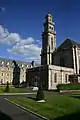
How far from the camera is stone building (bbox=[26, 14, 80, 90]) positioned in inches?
2073

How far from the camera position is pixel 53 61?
69875 mm

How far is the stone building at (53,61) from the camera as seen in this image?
52656 mm

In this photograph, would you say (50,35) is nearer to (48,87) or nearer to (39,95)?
(48,87)

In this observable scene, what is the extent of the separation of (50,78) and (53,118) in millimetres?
38442

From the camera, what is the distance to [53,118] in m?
13.6

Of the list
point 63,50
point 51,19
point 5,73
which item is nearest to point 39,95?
point 63,50

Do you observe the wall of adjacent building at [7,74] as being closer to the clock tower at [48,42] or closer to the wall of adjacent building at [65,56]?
the clock tower at [48,42]

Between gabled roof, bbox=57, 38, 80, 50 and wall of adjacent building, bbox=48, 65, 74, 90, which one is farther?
gabled roof, bbox=57, 38, 80, 50

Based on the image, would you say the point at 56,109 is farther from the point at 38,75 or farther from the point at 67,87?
the point at 38,75

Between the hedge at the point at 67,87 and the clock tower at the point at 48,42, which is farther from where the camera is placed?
the clock tower at the point at 48,42

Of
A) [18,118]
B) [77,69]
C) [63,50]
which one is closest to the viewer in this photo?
[18,118]

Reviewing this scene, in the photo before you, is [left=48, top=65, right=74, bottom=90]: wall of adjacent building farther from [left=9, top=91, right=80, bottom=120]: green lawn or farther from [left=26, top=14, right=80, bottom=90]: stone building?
[left=9, top=91, right=80, bottom=120]: green lawn

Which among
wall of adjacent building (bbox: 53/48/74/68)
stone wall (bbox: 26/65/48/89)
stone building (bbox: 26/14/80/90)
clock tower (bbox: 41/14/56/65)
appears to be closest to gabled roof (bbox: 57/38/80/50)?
stone building (bbox: 26/14/80/90)

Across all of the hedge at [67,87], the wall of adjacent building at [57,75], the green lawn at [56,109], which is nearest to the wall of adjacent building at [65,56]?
the wall of adjacent building at [57,75]
